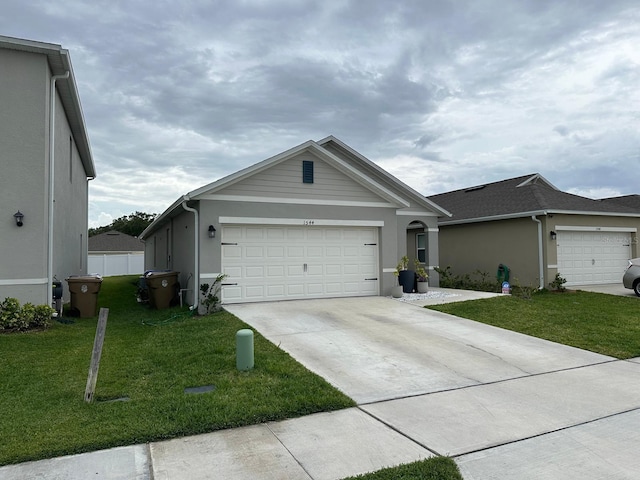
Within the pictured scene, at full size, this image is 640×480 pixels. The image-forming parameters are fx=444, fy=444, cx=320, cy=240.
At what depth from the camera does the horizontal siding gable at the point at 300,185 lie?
11820 mm

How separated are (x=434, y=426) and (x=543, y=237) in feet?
44.3

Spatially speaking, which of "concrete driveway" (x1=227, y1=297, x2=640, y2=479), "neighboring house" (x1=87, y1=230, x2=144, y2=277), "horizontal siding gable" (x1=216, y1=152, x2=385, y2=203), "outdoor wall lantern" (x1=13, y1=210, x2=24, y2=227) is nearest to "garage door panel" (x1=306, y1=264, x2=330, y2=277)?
"horizontal siding gable" (x1=216, y1=152, x2=385, y2=203)

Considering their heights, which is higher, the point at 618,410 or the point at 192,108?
the point at 192,108

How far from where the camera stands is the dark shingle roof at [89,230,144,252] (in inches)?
1725

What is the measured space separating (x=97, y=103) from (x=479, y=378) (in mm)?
14282

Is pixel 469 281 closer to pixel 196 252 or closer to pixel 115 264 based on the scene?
pixel 196 252

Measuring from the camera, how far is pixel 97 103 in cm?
1461

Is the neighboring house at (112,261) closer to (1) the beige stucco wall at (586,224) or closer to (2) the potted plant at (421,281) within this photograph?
(2) the potted plant at (421,281)

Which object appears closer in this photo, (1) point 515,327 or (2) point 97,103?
(1) point 515,327

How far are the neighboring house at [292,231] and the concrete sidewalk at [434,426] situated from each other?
14.2 ft

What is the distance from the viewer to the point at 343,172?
42.6 feet

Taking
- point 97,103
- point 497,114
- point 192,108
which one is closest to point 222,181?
point 192,108

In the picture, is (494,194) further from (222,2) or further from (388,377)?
(388,377)

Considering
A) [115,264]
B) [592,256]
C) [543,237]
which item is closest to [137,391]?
[543,237]
